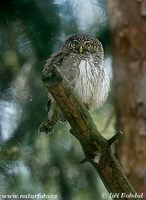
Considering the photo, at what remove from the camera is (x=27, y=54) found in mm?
2902

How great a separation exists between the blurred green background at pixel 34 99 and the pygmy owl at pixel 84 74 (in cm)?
13

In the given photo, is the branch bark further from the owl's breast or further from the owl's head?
the owl's head

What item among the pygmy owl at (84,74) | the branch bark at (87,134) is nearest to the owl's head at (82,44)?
the pygmy owl at (84,74)

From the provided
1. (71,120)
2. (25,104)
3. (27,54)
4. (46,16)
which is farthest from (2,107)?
(71,120)

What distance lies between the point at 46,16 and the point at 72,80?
429 mm

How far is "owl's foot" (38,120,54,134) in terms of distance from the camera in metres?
2.89

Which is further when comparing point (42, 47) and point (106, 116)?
point (106, 116)

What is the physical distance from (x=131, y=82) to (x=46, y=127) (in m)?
0.71

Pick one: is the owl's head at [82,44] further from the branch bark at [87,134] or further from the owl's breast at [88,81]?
the branch bark at [87,134]

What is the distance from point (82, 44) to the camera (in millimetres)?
3326

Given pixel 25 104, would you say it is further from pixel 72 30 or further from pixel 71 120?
pixel 71 120

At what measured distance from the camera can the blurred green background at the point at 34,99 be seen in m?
2.83

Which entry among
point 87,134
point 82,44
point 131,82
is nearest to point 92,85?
point 82,44

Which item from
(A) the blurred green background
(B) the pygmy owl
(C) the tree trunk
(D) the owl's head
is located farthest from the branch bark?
(D) the owl's head
